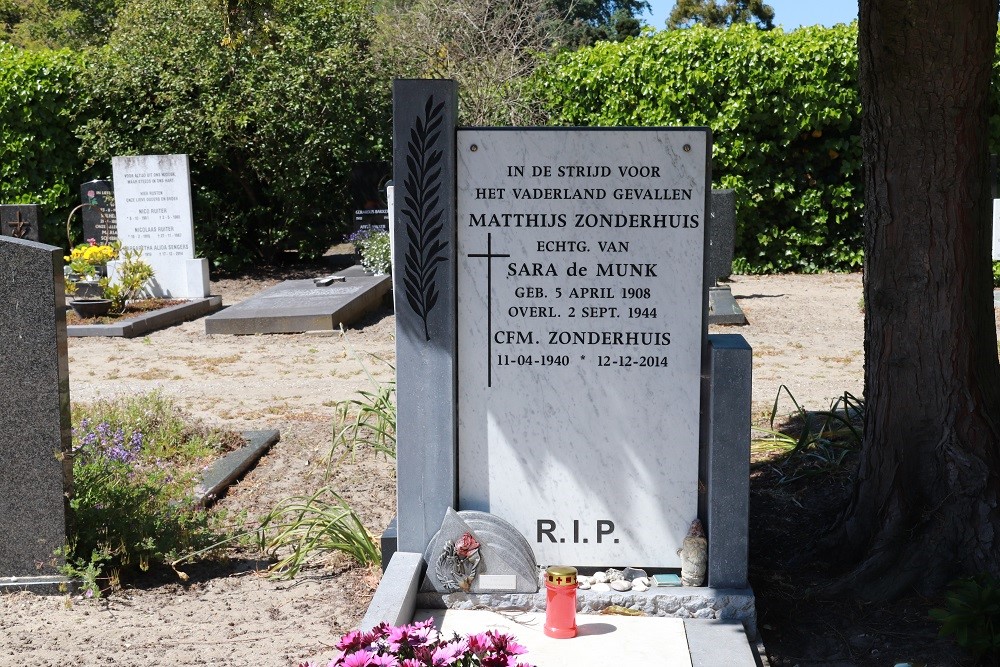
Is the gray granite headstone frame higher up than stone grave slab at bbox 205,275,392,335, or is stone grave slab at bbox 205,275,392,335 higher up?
the gray granite headstone frame

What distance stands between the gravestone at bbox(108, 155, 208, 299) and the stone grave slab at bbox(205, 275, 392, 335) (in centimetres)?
127

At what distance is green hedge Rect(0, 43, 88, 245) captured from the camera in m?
14.4

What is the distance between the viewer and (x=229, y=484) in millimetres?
5289

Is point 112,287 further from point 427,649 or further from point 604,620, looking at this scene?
point 427,649

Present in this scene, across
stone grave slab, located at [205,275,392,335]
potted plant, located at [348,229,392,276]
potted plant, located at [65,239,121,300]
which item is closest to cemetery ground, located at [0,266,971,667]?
stone grave slab, located at [205,275,392,335]

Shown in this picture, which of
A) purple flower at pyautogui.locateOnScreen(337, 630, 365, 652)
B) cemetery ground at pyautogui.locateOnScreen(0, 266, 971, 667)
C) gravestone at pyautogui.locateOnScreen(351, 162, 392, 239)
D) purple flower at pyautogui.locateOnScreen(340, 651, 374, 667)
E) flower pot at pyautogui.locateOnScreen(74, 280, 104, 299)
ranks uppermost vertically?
gravestone at pyautogui.locateOnScreen(351, 162, 392, 239)

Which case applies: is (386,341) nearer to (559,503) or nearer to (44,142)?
(559,503)

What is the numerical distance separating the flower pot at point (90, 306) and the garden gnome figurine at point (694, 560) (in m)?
8.91

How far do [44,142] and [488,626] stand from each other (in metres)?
13.5

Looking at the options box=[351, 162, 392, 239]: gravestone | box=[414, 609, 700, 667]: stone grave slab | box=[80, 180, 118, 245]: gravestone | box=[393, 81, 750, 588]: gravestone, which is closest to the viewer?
box=[414, 609, 700, 667]: stone grave slab

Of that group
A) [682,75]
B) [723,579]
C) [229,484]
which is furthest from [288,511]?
[682,75]

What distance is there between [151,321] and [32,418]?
24.0ft

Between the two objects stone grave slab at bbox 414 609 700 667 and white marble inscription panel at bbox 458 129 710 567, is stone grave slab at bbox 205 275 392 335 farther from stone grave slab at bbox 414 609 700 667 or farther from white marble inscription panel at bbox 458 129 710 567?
stone grave slab at bbox 414 609 700 667

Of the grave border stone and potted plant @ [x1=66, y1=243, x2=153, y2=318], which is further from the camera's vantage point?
potted plant @ [x1=66, y1=243, x2=153, y2=318]
